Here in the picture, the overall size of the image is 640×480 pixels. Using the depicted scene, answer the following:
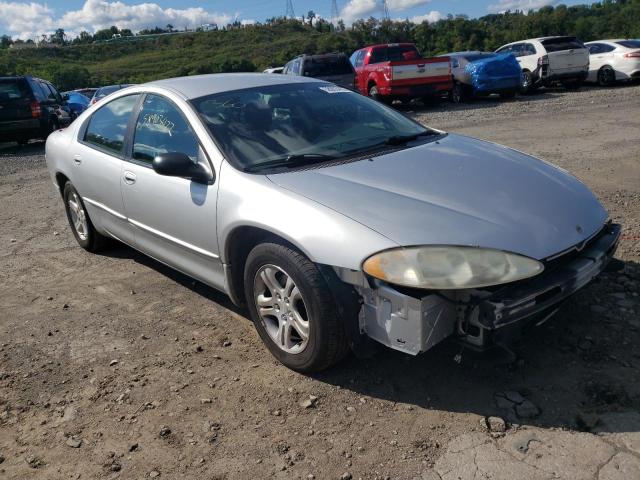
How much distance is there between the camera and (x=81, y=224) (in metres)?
5.32

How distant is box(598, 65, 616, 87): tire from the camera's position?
17.0m

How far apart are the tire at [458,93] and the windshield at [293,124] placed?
1304cm

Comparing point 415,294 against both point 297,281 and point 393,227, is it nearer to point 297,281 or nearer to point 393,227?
point 393,227

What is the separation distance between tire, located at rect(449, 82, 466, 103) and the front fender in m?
14.2

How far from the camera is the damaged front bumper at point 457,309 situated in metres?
2.50

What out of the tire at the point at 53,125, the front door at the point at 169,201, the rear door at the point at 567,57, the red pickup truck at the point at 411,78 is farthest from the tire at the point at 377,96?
the front door at the point at 169,201

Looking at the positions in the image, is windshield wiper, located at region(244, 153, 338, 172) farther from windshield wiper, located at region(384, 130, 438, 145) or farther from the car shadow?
the car shadow

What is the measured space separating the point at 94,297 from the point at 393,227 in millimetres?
2803

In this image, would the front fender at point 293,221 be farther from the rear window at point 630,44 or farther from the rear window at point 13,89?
the rear window at point 630,44

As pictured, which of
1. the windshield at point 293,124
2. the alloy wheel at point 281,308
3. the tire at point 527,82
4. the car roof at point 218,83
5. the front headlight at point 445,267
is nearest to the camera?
the front headlight at point 445,267

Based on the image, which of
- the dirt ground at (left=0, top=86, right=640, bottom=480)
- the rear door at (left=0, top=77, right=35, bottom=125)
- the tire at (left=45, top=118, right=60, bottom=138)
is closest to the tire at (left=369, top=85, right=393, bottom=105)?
the tire at (left=45, top=118, right=60, bottom=138)

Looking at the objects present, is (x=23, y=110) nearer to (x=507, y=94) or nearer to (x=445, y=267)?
(x=507, y=94)

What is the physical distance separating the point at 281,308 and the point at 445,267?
38.6 inches

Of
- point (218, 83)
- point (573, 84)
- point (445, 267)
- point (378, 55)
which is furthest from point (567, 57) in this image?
point (445, 267)
